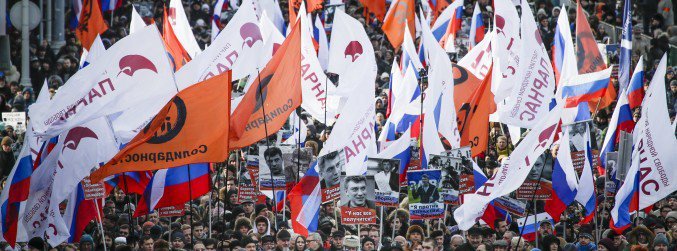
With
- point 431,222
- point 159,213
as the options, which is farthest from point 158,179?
point 431,222

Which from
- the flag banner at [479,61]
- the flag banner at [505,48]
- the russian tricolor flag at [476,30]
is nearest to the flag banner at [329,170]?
the flag banner at [505,48]

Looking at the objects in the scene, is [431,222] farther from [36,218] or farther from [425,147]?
[36,218]

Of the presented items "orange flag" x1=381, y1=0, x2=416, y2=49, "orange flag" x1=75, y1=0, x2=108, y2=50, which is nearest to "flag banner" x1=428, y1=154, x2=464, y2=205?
"orange flag" x1=381, y1=0, x2=416, y2=49

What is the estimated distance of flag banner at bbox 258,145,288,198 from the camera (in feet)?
59.6

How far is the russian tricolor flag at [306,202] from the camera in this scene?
701 inches

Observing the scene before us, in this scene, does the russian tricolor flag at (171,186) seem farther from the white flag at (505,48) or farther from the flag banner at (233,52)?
the white flag at (505,48)

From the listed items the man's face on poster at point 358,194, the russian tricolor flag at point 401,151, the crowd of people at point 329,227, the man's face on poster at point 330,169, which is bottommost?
the crowd of people at point 329,227

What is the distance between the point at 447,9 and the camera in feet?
88.5

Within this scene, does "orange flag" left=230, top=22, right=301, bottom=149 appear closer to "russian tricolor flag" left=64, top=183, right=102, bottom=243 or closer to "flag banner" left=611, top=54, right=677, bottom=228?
"russian tricolor flag" left=64, top=183, right=102, bottom=243

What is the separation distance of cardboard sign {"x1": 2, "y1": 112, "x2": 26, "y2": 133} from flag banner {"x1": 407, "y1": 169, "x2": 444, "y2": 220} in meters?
9.93

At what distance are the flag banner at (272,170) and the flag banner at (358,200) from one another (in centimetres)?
149

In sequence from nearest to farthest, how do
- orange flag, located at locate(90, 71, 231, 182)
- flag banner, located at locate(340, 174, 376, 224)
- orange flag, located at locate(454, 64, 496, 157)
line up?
orange flag, located at locate(90, 71, 231, 182) → flag banner, located at locate(340, 174, 376, 224) → orange flag, located at locate(454, 64, 496, 157)

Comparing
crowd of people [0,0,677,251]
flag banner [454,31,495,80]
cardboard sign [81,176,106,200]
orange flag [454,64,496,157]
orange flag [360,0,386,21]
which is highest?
orange flag [360,0,386,21]

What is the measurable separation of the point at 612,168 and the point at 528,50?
2.66 meters
